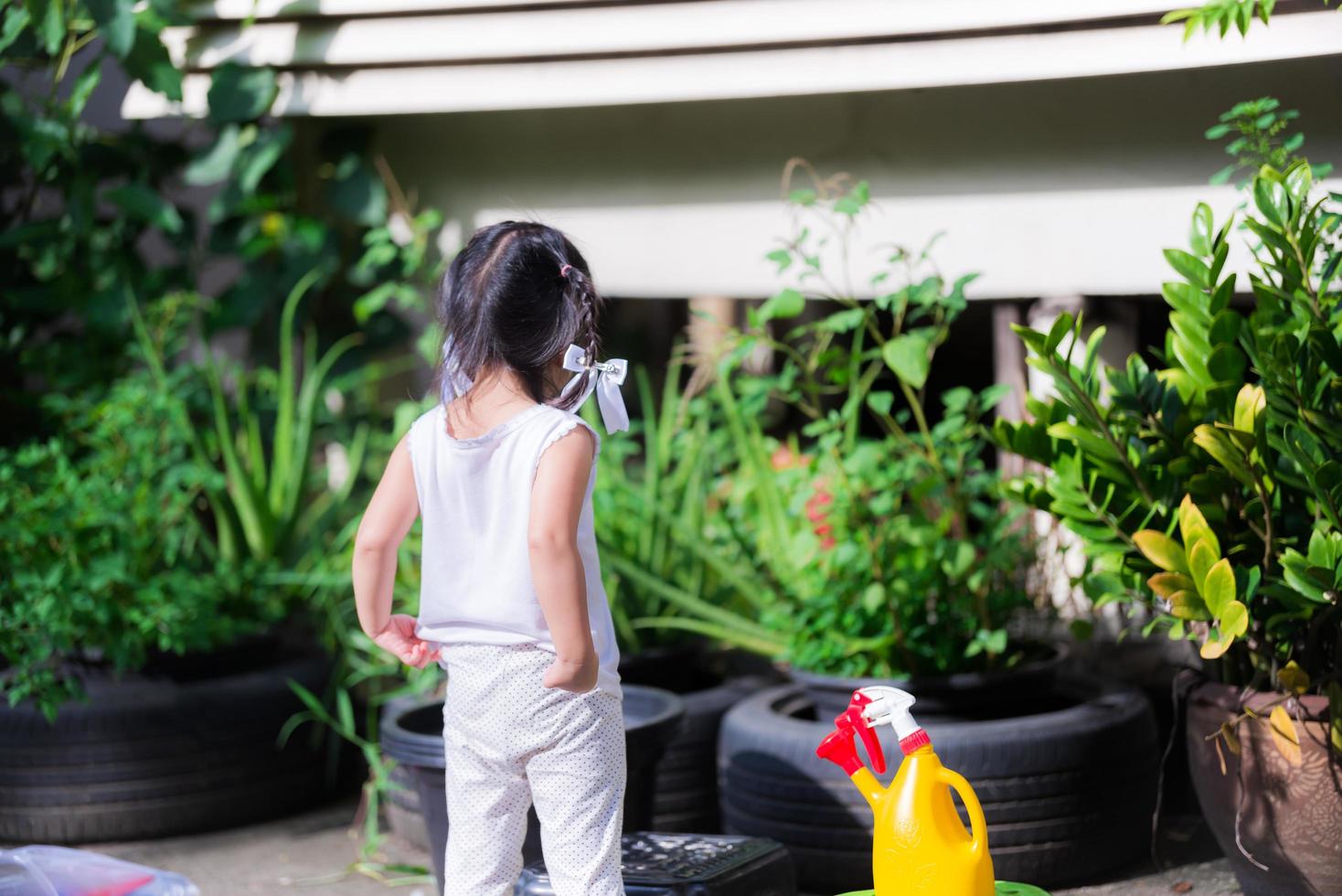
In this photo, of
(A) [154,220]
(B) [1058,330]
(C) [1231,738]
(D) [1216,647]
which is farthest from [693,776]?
(A) [154,220]

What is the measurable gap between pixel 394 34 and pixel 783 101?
1.13m

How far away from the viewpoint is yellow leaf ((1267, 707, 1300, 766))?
2658 mm

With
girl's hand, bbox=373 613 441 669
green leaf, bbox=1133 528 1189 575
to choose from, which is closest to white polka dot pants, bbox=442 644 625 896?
girl's hand, bbox=373 613 441 669

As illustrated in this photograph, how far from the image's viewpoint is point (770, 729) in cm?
321

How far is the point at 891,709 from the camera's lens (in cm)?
245

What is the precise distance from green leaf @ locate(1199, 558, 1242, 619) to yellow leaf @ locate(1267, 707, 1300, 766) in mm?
254

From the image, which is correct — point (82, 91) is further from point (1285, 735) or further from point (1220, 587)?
point (1285, 735)

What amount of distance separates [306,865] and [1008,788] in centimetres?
169

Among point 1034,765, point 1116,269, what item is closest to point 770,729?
point 1034,765

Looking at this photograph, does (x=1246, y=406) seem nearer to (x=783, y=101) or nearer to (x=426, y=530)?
(x=426, y=530)

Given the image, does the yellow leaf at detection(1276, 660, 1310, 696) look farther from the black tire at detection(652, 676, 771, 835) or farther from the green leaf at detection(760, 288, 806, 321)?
the black tire at detection(652, 676, 771, 835)

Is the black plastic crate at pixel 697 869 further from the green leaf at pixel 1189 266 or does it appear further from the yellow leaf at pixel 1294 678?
the green leaf at pixel 1189 266

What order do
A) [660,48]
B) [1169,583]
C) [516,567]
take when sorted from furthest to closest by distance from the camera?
1. [660,48]
2. [1169,583]
3. [516,567]

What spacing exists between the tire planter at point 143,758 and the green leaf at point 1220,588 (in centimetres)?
237
